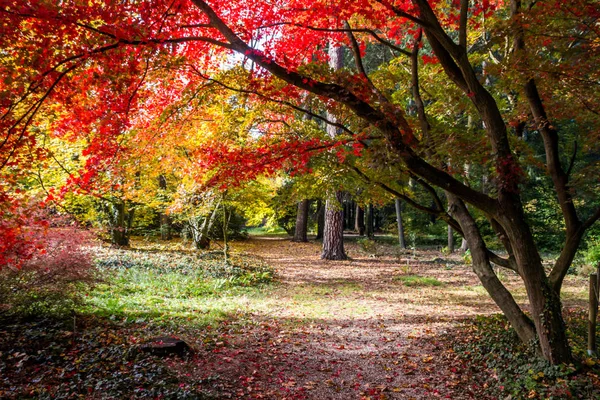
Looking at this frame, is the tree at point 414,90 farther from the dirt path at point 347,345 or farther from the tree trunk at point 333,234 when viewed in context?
the tree trunk at point 333,234

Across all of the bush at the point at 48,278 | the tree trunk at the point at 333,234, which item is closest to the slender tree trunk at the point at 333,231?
the tree trunk at the point at 333,234

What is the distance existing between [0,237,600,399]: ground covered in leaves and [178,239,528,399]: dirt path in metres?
0.02

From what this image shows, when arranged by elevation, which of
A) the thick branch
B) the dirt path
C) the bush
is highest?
the thick branch

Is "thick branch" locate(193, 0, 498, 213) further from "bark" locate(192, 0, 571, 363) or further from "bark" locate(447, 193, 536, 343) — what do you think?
"bark" locate(447, 193, 536, 343)

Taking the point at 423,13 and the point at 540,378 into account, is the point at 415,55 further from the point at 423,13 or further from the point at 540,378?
the point at 540,378

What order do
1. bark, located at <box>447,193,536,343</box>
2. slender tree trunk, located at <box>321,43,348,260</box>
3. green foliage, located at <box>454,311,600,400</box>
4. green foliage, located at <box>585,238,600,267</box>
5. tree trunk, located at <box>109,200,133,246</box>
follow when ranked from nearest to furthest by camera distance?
green foliage, located at <box>454,311,600,400</box>, bark, located at <box>447,193,536,343</box>, green foliage, located at <box>585,238,600,267</box>, tree trunk, located at <box>109,200,133,246</box>, slender tree trunk, located at <box>321,43,348,260</box>

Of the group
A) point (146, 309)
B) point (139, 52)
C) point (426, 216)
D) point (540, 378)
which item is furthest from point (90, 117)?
point (426, 216)

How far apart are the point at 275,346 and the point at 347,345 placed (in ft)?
3.73

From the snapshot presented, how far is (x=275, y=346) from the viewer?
19.5 feet

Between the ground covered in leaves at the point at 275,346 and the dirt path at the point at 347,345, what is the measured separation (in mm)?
23

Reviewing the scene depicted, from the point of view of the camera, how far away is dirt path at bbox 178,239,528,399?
4.67 metres

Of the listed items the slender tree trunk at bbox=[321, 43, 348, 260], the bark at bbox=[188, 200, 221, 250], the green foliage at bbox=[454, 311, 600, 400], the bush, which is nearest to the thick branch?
the green foliage at bbox=[454, 311, 600, 400]

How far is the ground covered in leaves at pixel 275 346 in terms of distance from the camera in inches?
169

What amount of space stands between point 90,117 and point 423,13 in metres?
4.70
